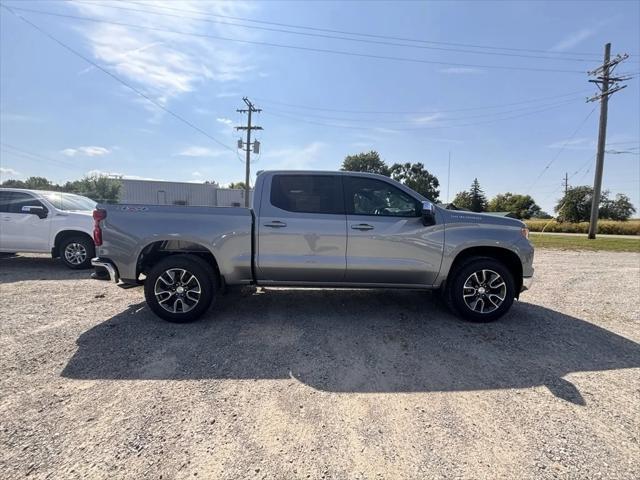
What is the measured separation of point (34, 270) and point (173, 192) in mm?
40471

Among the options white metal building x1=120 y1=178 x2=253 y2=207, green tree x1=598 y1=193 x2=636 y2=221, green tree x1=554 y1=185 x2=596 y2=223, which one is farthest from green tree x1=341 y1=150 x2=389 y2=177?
green tree x1=598 y1=193 x2=636 y2=221

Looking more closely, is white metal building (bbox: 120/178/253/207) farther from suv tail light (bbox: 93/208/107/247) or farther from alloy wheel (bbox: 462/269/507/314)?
alloy wheel (bbox: 462/269/507/314)

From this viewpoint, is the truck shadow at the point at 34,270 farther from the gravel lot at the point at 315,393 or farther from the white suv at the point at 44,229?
the gravel lot at the point at 315,393

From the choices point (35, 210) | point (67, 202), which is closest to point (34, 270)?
point (35, 210)

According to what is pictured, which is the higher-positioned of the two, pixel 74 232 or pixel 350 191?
pixel 350 191

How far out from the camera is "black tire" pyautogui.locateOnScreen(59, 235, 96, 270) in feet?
24.5

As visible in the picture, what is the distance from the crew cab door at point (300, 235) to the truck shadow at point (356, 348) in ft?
2.21

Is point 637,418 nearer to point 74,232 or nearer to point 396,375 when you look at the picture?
point 396,375

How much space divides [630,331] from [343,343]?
386 cm

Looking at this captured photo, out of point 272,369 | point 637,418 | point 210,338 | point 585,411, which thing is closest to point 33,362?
point 210,338

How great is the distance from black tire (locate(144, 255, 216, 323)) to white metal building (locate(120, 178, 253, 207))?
4009cm

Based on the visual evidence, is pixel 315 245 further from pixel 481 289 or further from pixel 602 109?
pixel 602 109

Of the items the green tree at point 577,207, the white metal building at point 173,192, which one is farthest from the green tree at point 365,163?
the green tree at point 577,207

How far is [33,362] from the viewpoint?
326 cm
